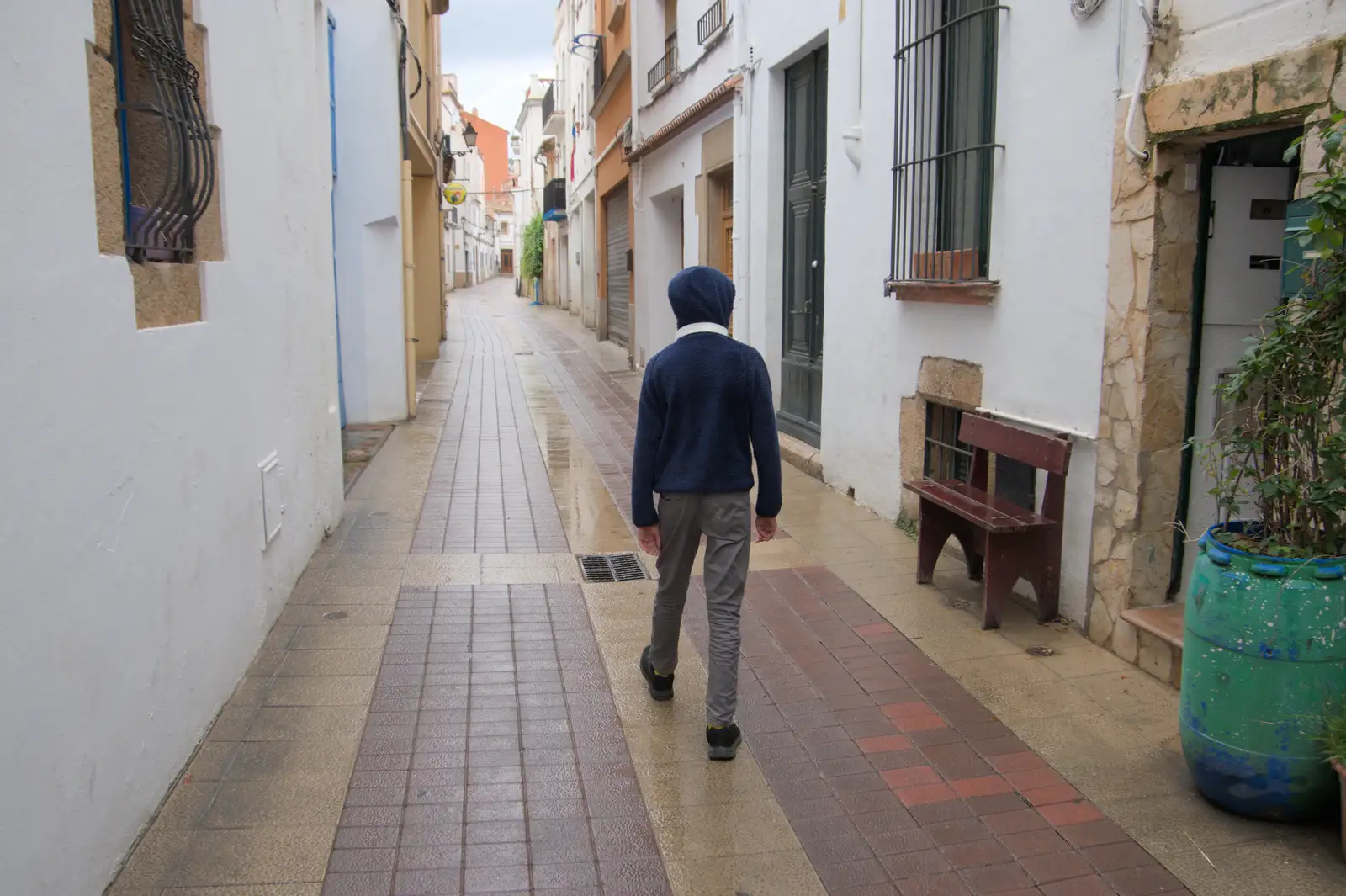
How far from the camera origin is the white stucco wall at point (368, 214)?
10.7 m

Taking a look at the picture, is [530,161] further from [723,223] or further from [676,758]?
[676,758]

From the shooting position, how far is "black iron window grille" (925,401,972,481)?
6.65 meters

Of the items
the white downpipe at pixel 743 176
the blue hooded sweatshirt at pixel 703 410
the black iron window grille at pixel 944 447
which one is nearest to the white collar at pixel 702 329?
the blue hooded sweatshirt at pixel 703 410

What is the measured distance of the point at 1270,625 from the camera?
324cm

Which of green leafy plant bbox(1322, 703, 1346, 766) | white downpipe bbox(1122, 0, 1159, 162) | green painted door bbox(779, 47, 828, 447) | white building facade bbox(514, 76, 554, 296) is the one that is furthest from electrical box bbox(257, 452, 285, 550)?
white building facade bbox(514, 76, 554, 296)

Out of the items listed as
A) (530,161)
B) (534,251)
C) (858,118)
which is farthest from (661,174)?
(530,161)

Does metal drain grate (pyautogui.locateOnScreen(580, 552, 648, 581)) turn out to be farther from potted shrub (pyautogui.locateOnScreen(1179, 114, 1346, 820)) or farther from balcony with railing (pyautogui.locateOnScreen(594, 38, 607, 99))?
balcony with railing (pyautogui.locateOnScreen(594, 38, 607, 99))

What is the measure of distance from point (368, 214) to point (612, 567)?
624cm

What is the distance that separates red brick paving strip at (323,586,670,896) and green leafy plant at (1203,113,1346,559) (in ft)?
7.27

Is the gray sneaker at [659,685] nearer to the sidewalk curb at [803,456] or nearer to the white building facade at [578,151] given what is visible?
the sidewalk curb at [803,456]

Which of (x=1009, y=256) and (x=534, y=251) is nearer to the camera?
(x=1009, y=256)

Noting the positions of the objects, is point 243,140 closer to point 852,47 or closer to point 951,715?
point 951,715

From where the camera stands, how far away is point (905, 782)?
3.76 meters

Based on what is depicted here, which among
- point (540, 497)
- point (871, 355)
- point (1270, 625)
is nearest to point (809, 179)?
point (871, 355)
